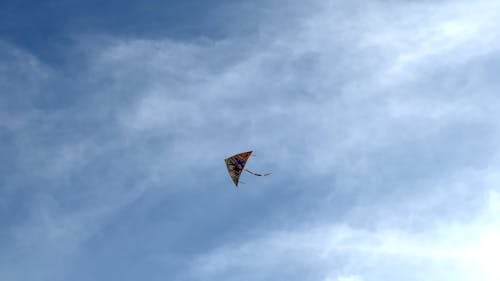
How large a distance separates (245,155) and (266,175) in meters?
6.32

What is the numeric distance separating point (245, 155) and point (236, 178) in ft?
17.2

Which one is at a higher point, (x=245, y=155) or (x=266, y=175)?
(x=245, y=155)

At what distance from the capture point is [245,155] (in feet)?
214

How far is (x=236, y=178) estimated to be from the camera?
213 ft

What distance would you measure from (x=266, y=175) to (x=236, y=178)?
6.64m

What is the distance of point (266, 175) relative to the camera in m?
63.0
